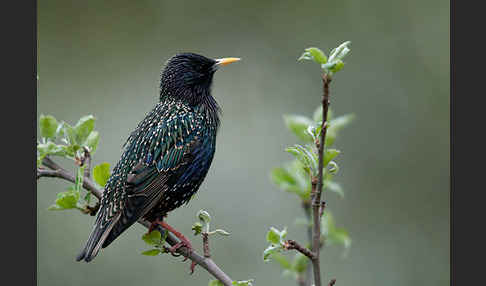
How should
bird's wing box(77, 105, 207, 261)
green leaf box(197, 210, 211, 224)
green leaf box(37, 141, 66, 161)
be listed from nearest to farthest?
green leaf box(37, 141, 66, 161)
green leaf box(197, 210, 211, 224)
bird's wing box(77, 105, 207, 261)

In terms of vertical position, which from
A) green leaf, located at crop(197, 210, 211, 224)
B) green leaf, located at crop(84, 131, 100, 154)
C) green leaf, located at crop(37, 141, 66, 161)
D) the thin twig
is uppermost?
green leaf, located at crop(84, 131, 100, 154)

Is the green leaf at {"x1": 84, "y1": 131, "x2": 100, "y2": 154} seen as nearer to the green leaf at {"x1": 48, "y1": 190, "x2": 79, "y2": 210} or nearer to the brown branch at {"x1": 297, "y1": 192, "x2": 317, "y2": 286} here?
the green leaf at {"x1": 48, "y1": 190, "x2": 79, "y2": 210}

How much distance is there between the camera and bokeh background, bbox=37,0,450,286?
5.82m

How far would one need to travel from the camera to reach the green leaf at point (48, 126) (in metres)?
3.02

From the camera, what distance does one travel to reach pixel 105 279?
5707 mm

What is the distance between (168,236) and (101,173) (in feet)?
1.72

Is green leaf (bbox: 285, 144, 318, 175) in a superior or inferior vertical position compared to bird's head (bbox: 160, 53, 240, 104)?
inferior

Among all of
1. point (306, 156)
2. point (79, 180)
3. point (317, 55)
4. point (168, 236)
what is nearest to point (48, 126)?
point (79, 180)

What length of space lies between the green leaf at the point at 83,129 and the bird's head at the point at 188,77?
1064 mm

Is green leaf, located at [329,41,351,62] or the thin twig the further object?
the thin twig

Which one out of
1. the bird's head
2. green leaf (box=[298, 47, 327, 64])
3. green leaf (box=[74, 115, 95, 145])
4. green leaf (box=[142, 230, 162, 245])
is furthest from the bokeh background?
green leaf (box=[298, 47, 327, 64])

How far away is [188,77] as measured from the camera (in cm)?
404

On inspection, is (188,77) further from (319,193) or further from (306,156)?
(319,193)

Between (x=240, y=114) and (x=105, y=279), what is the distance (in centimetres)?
235
